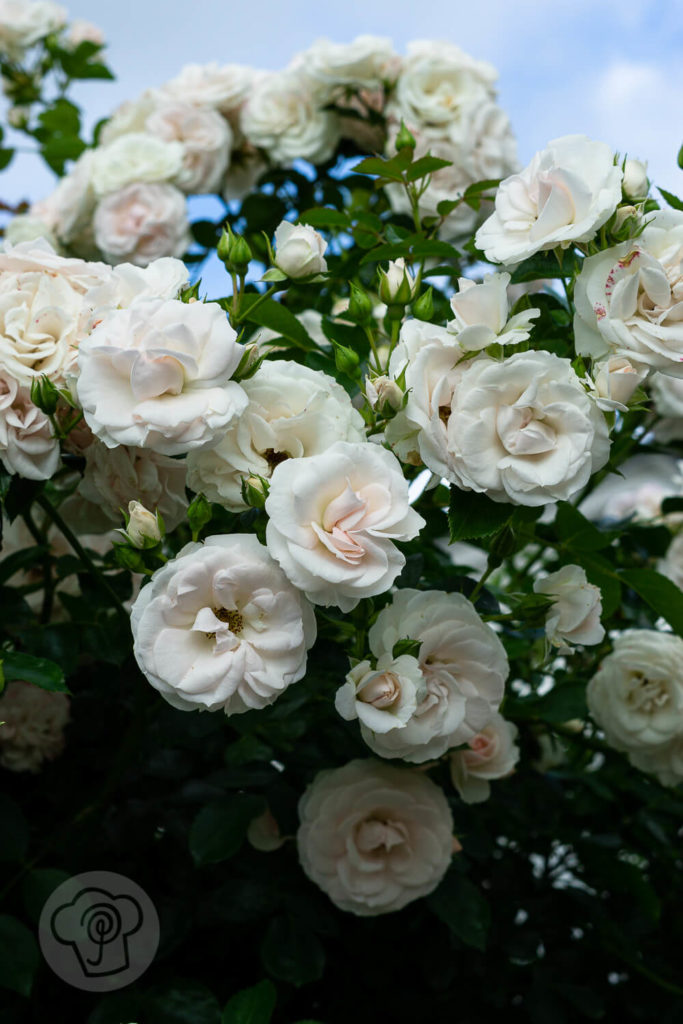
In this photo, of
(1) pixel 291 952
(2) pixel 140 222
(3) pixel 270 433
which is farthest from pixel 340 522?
(2) pixel 140 222

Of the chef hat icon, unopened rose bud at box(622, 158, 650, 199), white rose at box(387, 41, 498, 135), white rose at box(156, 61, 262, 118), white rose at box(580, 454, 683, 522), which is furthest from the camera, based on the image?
white rose at box(580, 454, 683, 522)

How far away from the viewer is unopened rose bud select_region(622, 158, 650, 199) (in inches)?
23.7

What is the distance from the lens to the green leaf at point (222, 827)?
75cm

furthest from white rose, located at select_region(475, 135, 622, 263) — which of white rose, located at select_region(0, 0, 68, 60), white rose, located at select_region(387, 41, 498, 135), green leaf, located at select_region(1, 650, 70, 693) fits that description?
white rose, located at select_region(0, 0, 68, 60)

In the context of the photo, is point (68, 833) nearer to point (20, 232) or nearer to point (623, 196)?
point (623, 196)

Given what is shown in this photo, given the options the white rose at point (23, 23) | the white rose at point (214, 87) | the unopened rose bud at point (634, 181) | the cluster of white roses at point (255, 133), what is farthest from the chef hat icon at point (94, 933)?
the white rose at point (23, 23)

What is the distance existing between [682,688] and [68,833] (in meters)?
0.57

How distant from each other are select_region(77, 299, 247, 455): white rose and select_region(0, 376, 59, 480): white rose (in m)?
0.07

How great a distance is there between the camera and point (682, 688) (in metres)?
0.88

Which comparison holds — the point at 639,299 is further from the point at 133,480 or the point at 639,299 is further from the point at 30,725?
the point at 30,725

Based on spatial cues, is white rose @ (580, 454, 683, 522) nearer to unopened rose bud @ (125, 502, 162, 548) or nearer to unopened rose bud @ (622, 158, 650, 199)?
unopened rose bud @ (622, 158, 650, 199)

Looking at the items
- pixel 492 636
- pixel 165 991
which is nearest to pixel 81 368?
pixel 492 636

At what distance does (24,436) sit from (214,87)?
0.95m

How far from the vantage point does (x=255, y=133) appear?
1.29 m
